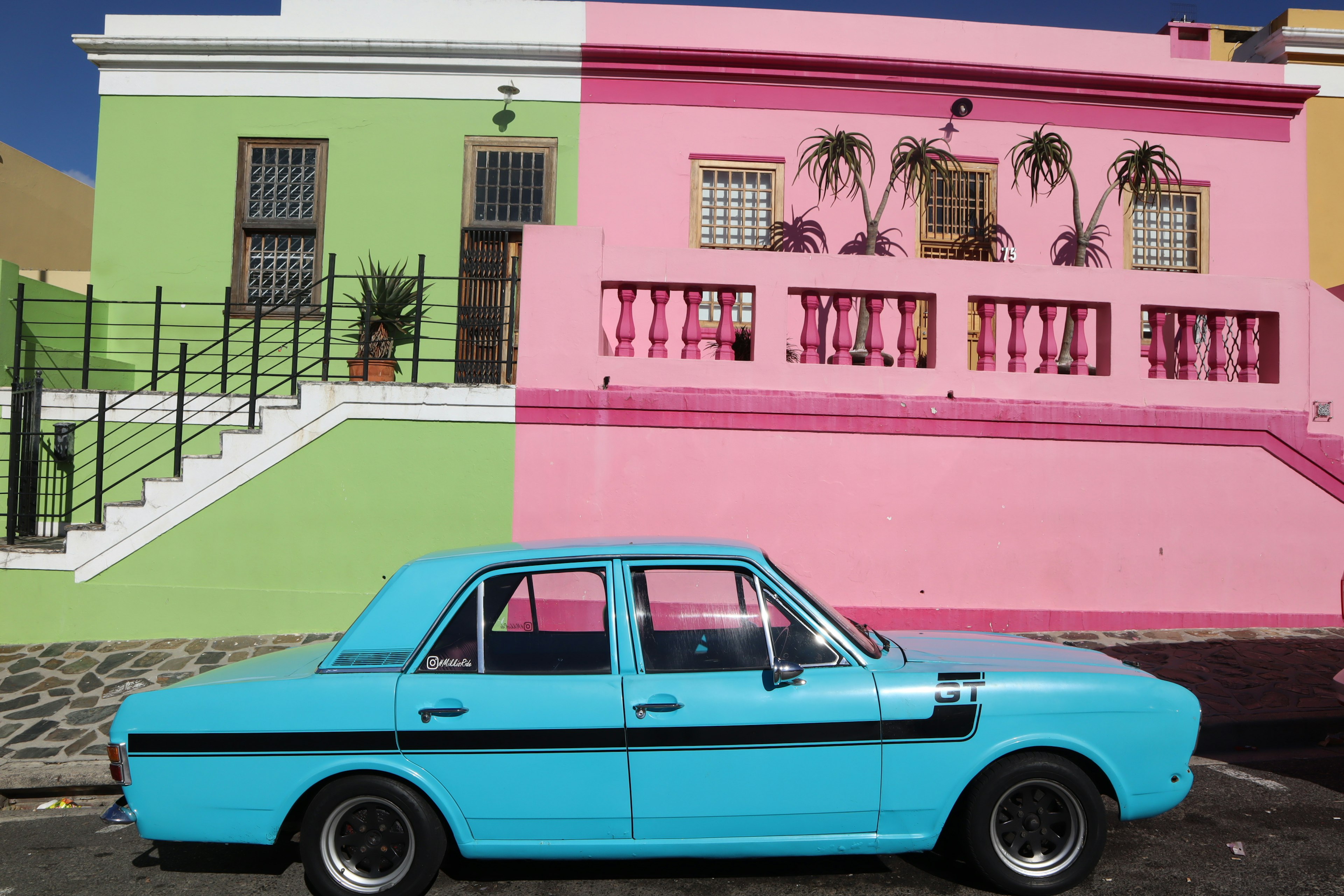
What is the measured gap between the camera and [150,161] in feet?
35.8

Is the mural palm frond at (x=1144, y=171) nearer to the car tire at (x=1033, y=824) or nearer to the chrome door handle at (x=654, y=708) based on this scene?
the car tire at (x=1033, y=824)

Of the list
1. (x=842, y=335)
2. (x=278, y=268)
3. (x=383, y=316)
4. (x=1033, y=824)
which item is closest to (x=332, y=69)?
(x=278, y=268)

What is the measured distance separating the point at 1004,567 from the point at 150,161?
10890 mm

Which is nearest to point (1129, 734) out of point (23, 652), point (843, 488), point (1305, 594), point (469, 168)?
point (843, 488)

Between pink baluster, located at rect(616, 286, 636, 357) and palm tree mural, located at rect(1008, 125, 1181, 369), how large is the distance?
532 cm

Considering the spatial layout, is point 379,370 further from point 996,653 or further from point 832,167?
point 996,653

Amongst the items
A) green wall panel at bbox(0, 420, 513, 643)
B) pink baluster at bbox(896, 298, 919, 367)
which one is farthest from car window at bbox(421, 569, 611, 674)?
pink baluster at bbox(896, 298, 919, 367)

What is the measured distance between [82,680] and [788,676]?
19.4 ft

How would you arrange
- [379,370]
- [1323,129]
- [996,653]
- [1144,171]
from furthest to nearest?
1. [1323,129]
2. [1144,171]
3. [379,370]
4. [996,653]

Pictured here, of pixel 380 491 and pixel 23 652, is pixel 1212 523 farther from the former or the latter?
pixel 23 652

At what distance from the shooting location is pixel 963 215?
11.3 m

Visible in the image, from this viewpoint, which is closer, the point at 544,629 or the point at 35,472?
the point at 544,629

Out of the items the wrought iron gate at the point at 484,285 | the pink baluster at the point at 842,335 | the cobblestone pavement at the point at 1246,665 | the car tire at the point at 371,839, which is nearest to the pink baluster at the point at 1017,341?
the pink baluster at the point at 842,335

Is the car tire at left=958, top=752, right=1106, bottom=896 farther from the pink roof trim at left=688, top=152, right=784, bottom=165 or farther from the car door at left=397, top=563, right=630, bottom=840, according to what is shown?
the pink roof trim at left=688, top=152, right=784, bottom=165
